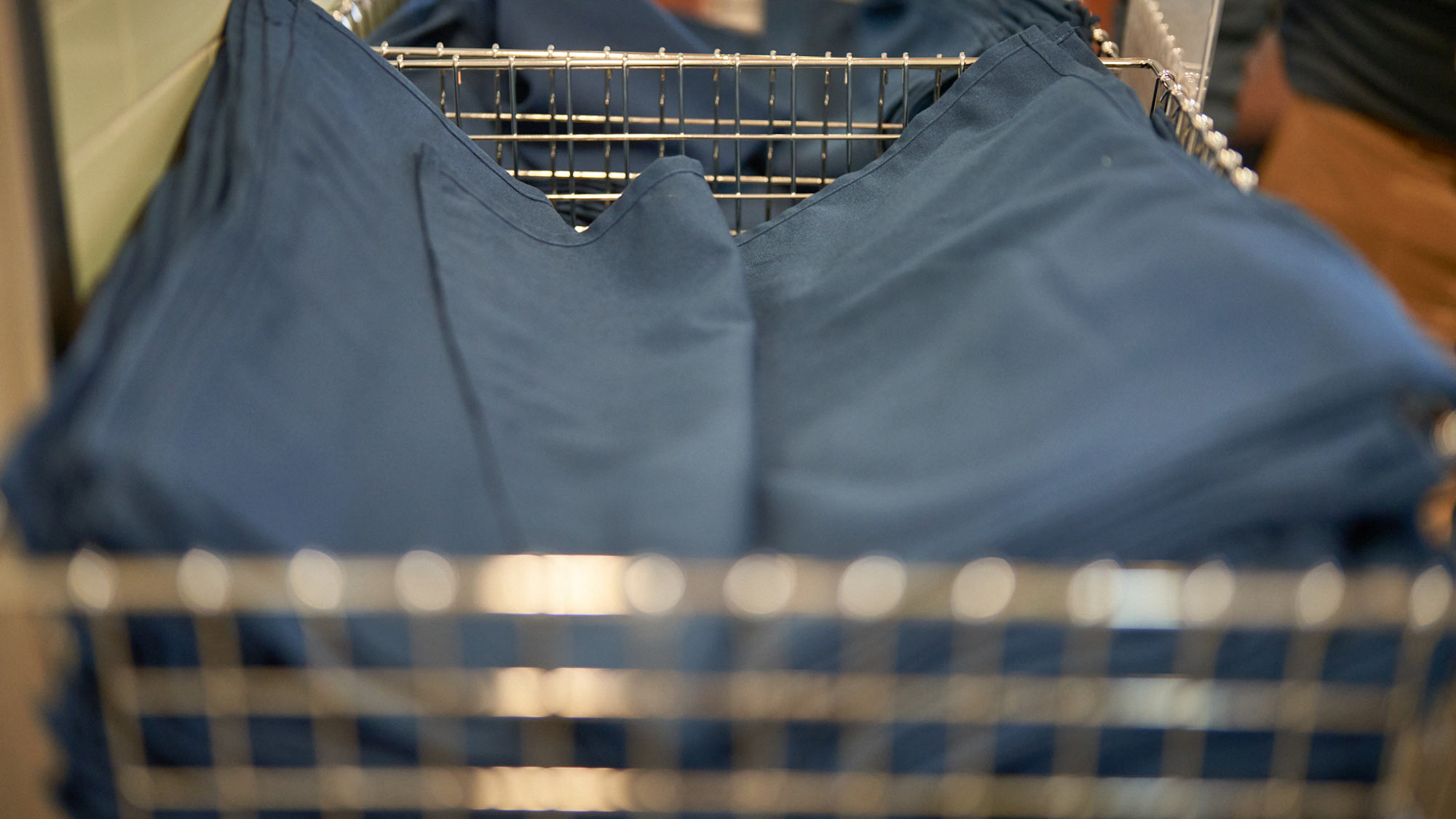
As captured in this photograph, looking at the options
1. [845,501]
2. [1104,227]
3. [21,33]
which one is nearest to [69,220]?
[21,33]

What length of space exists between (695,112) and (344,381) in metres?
0.61

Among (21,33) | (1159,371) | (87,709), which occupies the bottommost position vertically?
(87,709)

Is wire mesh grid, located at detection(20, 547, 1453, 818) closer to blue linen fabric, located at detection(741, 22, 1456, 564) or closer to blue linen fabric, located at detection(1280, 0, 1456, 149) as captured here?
blue linen fabric, located at detection(741, 22, 1456, 564)

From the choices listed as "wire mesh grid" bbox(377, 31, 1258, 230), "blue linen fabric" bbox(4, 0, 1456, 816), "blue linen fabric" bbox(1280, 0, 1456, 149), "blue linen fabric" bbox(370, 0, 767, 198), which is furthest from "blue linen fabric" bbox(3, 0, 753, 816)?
"blue linen fabric" bbox(1280, 0, 1456, 149)

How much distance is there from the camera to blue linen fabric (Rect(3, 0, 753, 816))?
0.41 m

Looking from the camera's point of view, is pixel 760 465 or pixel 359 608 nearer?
pixel 359 608

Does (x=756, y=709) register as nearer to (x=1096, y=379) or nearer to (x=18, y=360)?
(x=1096, y=379)

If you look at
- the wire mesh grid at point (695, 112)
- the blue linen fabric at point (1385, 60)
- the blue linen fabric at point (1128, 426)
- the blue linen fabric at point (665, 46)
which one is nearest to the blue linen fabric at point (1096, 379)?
the blue linen fabric at point (1128, 426)

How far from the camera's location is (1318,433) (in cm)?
43

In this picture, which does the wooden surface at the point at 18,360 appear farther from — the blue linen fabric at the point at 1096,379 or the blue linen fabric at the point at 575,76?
the blue linen fabric at the point at 575,76

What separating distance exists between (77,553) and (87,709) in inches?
2.3

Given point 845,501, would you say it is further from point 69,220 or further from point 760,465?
point 69,220

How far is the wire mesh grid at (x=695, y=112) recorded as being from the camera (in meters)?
0.83

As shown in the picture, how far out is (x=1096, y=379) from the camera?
46cm
